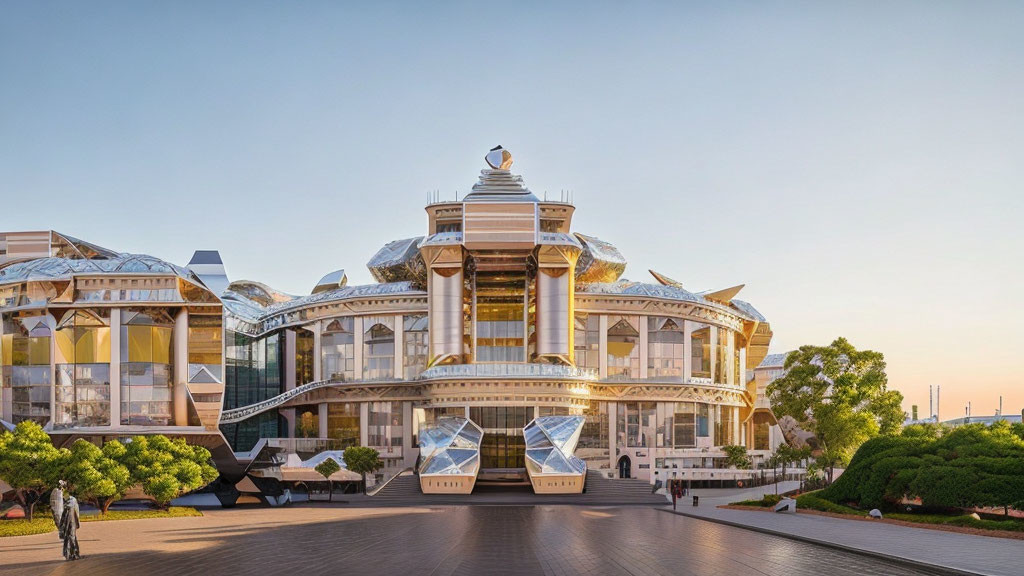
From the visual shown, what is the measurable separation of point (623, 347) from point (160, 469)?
39.8 metres

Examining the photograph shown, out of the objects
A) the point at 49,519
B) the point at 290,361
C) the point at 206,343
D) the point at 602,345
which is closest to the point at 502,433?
the point at 602,345

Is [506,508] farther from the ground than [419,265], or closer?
closer

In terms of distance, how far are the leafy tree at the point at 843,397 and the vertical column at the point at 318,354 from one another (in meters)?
34.8

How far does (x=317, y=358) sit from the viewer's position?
246 feet

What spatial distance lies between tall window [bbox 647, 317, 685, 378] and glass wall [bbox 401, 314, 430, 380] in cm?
1682

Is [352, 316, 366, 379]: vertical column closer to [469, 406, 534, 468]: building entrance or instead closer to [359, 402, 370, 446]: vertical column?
[359, 402, 370, 446]: vertical column

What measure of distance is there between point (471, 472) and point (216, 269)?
A: 110ft

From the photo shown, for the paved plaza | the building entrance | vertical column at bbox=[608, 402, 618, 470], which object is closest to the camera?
the paved plaza

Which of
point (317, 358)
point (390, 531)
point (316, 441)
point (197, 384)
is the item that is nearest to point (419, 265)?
point (317, 358)

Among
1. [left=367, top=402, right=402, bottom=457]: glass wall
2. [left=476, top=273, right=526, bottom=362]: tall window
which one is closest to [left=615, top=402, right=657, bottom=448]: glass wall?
[left=476, top=273, right=526, bottom=362]: tall window

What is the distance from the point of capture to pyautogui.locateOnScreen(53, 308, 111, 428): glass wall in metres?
59.1

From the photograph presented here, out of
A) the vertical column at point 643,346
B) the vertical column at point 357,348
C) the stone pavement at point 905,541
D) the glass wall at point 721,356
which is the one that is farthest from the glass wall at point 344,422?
the stone pavement at point 905,541

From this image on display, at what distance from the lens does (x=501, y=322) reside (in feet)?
245

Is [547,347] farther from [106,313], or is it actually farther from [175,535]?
[175,535]
